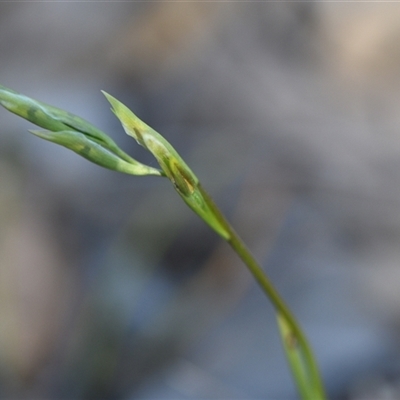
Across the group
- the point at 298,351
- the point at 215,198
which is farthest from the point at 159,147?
the point at 215,198

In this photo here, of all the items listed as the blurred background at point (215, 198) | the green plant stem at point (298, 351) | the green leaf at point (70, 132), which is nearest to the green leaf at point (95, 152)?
the green leaf at point (70, 132)

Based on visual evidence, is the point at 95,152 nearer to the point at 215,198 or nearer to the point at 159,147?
the point at 159,147

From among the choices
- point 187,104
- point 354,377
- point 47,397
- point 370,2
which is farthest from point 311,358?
point 370,2

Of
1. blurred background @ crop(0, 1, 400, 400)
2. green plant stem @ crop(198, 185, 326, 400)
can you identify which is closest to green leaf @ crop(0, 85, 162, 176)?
green plant stem @ crop(198, 185, 326, 400)

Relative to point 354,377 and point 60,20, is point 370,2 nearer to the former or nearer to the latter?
point 60,20

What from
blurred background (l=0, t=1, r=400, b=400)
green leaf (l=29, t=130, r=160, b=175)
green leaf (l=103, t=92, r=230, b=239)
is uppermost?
blurred background (l=0, t=1, r=400, b=400)

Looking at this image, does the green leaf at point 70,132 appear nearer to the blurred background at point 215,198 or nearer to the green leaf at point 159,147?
the green leaf at point 159,147

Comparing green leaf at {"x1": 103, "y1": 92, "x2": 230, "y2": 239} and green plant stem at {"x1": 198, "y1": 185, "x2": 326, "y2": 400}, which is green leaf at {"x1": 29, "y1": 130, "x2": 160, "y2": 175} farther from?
green plant stem at {"x1": 198, "y1": 185, "x2": 326, "y2": 400}

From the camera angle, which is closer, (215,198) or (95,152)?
(95,152)
